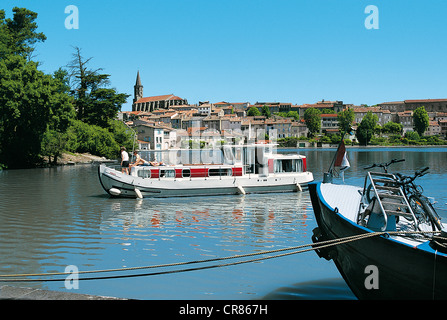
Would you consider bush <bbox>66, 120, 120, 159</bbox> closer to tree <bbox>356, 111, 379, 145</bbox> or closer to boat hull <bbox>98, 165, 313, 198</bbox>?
boat hull <bbox>98, 165, 313, 198</bbox>

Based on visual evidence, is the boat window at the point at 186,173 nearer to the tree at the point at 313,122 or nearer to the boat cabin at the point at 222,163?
the boat cabin at the point at 222,163

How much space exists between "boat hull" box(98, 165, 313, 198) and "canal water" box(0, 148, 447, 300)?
0.75 metres

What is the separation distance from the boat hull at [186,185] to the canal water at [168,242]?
0.75m

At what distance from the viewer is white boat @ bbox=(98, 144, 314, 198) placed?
2523 cm

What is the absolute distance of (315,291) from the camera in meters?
9.77

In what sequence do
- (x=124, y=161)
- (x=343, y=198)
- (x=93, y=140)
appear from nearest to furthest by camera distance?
(x=343, y=198), (x=124, y=161), (x=93, y=140)

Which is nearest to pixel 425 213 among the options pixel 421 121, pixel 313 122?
pixel 313 122

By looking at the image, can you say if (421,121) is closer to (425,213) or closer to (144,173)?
(144,173)

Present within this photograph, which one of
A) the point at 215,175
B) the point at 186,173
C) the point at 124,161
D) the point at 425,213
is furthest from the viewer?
the point at 215,175

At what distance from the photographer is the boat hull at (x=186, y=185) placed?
2509 centimetres

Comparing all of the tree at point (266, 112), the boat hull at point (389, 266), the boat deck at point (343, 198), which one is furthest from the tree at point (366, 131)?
the boat hull at point (389, 266)

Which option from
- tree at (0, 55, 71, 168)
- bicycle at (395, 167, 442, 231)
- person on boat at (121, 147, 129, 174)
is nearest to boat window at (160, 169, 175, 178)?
person on boat at (121, 147, 129, 174)

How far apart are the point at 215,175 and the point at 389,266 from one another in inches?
791

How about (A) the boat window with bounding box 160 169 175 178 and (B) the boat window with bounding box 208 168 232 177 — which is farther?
(B) the boat window with bounding box 208 168 232 177
